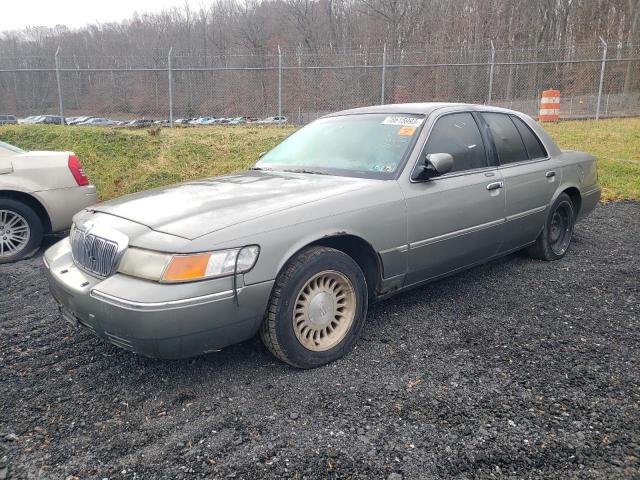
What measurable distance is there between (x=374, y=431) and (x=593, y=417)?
3.61 feet

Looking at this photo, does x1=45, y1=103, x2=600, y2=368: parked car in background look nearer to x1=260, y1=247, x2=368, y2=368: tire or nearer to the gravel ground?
x1=260, y1=247, x2=368, y2=368: tire

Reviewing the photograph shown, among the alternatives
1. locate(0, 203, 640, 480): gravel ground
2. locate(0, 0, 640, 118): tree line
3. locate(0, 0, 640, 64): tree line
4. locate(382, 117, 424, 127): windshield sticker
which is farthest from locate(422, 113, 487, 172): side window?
locate(0, 0, 640, 64): tree line

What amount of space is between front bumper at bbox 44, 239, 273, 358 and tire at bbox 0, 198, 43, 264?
128 inches

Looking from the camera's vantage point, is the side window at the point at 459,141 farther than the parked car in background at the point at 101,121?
No

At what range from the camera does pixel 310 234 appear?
9.54 ft

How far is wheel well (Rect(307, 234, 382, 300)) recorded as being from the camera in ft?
10.5

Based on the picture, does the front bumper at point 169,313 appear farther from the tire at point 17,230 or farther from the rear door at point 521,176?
the tire at point 17,230

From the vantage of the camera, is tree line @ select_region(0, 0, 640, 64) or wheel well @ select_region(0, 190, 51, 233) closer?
A: wheel well @ select_region(0, 190, 51, 233)

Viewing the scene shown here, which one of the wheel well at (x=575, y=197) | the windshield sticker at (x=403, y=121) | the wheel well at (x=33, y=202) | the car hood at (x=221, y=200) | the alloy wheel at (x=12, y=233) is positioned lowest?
the alloy wheel at (x=12, y=233)

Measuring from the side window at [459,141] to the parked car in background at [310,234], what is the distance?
0.04ft

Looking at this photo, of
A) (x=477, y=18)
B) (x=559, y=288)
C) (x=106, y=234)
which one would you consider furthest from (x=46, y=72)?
(x=477, y=18)

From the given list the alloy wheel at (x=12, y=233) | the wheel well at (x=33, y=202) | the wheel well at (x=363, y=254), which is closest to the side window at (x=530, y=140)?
the wheel well at (x=363, y=254)

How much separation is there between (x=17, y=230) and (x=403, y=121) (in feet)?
14.3

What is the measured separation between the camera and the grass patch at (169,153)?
882 cm
